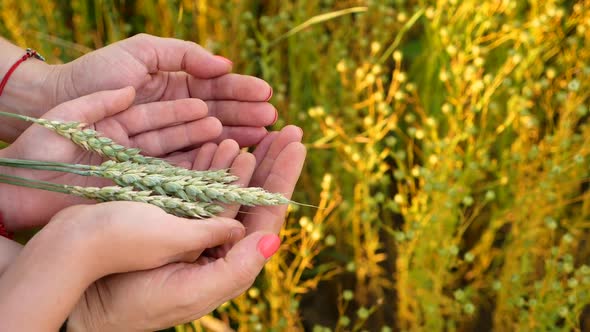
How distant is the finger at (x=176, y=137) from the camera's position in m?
1.29

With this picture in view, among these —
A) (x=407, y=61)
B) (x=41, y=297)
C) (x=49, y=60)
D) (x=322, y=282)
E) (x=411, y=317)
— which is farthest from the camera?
(x=407, y=61)

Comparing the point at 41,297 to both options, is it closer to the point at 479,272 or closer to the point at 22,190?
the point at 22,190

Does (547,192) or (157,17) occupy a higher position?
(157,17)

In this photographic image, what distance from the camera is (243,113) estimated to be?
4.38ft

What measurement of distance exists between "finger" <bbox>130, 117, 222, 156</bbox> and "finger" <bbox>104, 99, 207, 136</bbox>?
0.01 meters

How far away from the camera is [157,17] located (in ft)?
6.47

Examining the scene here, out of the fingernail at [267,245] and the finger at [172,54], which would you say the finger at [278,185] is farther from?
the finger at [172,54]

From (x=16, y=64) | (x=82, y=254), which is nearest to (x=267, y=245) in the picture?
(x=82, y=254)

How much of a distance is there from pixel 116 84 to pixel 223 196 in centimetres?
45

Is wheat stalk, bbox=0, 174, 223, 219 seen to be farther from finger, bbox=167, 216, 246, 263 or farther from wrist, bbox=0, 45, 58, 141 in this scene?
wrist, bbox=0, 45, 58, 141

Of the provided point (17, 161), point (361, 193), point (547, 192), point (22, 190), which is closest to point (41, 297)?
point (17, 161)

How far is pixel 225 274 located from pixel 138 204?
173 millimetres

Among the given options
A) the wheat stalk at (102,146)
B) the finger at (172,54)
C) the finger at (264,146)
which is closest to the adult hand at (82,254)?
the wheat stalk at (102,146)

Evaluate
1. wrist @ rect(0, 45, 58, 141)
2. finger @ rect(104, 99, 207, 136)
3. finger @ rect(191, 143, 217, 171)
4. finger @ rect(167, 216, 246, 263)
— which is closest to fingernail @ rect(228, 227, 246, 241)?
finger @ rect(167, 216, 246, 263)
